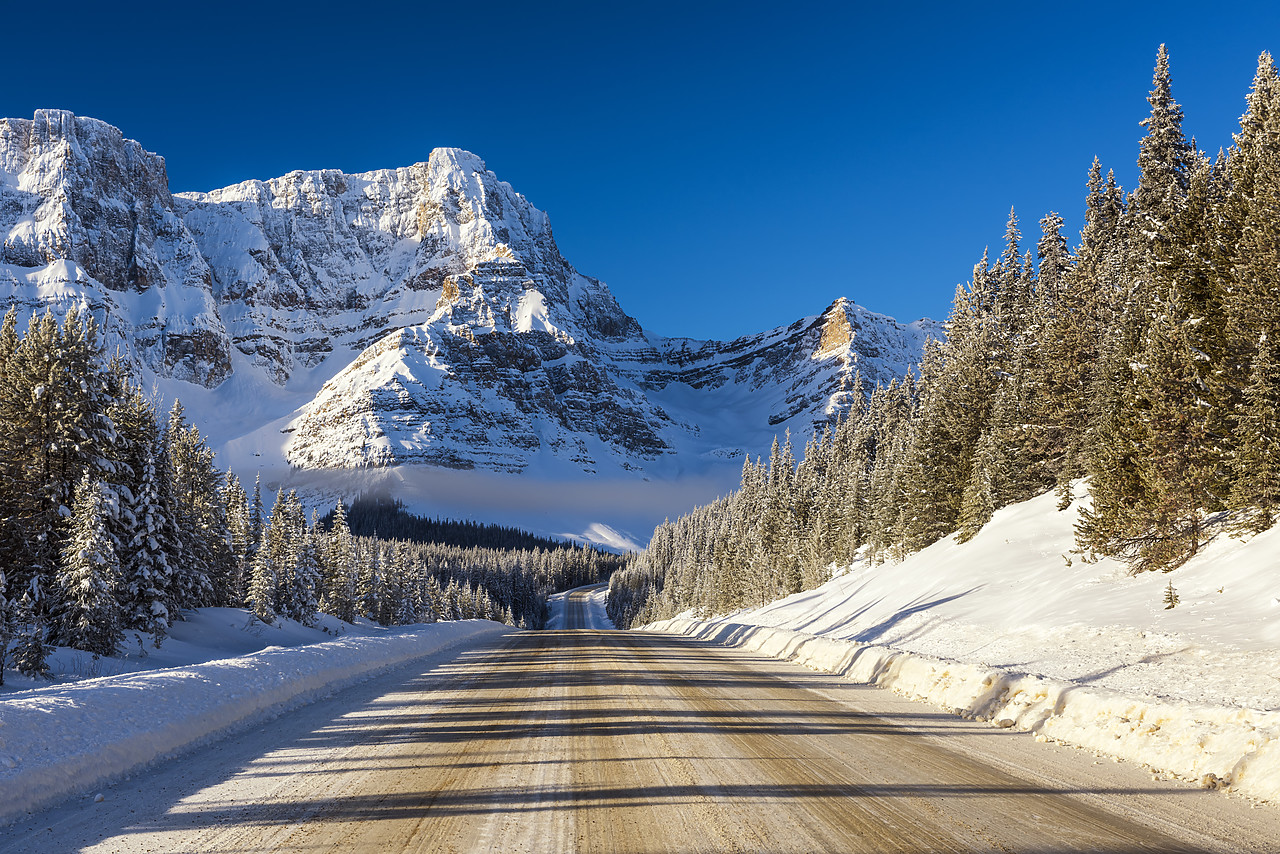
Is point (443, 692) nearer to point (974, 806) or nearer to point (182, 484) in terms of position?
point (974, 806)

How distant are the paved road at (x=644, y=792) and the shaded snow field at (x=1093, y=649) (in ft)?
1.82

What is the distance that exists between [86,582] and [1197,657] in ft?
77.5

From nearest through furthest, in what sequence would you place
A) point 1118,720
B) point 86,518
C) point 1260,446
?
point 1118,720 → point 1260,446 → point 86,518

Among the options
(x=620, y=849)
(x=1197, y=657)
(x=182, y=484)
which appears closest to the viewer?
(x=620, y=849)

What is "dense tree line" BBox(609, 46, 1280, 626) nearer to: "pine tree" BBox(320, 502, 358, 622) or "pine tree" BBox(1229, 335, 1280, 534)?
"pine tree" BBox(1229, 335, 1280, 534)

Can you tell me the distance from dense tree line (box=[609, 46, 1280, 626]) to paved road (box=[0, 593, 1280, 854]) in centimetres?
934

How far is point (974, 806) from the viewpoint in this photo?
212 inches

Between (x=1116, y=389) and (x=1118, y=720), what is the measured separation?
14460 mm

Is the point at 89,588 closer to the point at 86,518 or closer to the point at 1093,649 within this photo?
the point at 86,518

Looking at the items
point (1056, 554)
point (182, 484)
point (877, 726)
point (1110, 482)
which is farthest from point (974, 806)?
point (182, 484)

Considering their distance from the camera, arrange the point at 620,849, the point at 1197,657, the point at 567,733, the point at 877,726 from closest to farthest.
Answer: the point at 620,849
the point at 567,733
the point at 877,726
the point at 1197,657

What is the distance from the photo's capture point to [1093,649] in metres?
12.1

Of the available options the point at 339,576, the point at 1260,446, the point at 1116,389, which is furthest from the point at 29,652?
the point at 339,576

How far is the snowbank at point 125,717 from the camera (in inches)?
235
